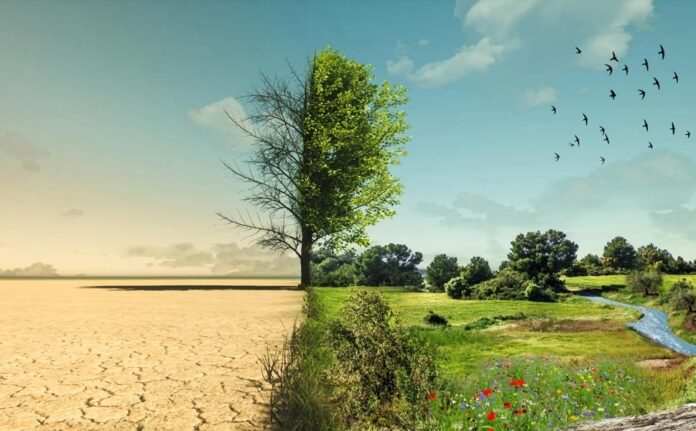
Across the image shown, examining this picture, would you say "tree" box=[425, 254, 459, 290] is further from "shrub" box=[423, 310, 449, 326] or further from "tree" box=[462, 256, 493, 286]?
"shrub" box=[423, 310, 449, 326]

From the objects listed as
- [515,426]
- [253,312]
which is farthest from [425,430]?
[253,312]

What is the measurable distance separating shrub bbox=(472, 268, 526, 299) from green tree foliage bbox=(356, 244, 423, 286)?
9108 mm

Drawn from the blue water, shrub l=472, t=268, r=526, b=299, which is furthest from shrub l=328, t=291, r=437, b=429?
shrub l=472, t=268, r=526, b=299

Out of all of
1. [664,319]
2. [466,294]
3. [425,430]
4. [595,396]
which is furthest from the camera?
[466,294]

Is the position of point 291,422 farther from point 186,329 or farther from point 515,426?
point 186,329

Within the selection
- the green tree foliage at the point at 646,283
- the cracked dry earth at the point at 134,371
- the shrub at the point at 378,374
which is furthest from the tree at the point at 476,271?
the shrub at the point at 378,374

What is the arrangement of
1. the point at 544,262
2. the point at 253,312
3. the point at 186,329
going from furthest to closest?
1. the point at 544,262
2. the point at 253,312
3. the point at 186,329

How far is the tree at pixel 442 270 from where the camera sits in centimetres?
3522

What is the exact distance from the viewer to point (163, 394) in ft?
25.1

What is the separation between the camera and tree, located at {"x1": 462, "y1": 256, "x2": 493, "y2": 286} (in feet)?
103

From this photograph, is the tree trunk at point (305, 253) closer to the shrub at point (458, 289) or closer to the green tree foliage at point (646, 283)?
the shrub at point (458, 289)

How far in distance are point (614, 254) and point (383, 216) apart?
36.9 metres

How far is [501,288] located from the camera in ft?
97.9

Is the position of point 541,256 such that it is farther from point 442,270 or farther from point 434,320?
point 434,320
